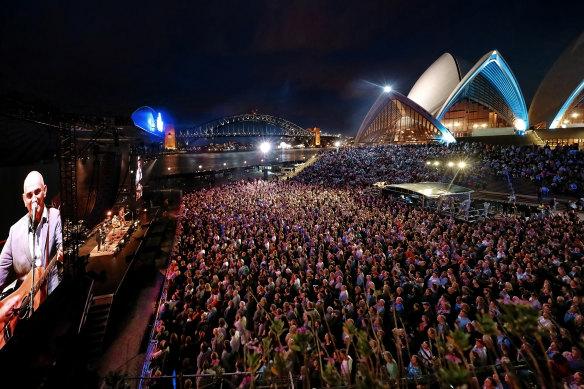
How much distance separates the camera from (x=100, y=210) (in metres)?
10.5

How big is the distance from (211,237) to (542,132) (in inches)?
1209

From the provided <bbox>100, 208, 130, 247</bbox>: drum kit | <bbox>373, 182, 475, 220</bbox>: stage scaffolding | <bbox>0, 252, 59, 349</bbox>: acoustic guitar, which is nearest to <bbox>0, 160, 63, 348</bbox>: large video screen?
<bbox>0, 252, 59, 349</bbox>: acoustic guitar

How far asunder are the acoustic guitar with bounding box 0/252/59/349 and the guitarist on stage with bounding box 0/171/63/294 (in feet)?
0.50

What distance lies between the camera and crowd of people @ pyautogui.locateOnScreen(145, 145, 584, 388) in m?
3.38

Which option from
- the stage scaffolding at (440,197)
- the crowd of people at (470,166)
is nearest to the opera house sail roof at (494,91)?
the crowd of people at (470,166)

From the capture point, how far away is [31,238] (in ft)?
17.0

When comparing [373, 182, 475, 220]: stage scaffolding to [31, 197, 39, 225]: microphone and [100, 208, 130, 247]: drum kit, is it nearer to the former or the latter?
[31, 197, 39, 225]: microphone

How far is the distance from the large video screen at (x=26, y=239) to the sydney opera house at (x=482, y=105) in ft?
101

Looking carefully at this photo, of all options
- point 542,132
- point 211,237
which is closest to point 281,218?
point 211,237

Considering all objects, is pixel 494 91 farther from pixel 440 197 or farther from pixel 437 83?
pixel 440 197

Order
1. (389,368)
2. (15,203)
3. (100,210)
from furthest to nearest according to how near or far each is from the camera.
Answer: (100,210)
(15,203)
(389,368)

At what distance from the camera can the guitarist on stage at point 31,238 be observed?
15.7ft

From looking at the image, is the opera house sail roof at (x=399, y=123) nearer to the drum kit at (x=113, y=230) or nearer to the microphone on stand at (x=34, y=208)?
the drum kit at (x=113, y=230)

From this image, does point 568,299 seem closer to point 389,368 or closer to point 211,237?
point 389,368
